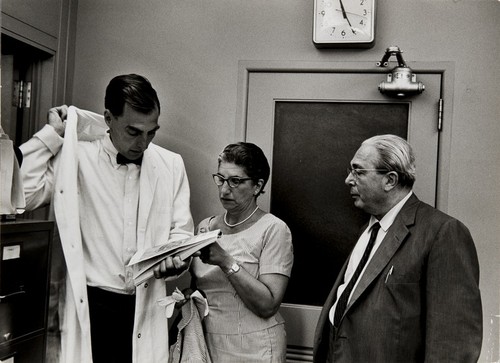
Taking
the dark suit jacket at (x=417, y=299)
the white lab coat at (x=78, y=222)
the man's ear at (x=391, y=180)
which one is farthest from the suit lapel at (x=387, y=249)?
the white lab coat at (x=78, y=222)

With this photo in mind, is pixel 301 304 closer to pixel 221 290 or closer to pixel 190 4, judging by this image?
pixel 221 290

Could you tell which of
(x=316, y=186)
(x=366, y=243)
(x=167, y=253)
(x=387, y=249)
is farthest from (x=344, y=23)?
(x=167, y=253)

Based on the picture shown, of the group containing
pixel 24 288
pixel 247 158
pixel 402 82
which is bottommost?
pixel 24 288

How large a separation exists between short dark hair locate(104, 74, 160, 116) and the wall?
2.47ft

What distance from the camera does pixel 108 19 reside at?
115 inches

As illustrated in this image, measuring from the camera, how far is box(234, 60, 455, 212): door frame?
254cm

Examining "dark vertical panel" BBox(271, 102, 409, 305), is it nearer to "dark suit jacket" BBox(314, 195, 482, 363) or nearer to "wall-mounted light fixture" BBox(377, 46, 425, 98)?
"wall-mounted light fixture" BBox(377, 46, 425, 98)

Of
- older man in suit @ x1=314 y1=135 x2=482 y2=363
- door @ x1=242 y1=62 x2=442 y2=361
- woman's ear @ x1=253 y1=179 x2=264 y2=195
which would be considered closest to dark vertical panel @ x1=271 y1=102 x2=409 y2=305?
door @ x1=242 y1=62 x2=442 y2=361

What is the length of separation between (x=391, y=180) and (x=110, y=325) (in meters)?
1.29

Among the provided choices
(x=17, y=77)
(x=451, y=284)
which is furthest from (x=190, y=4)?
(x=451, y=284)

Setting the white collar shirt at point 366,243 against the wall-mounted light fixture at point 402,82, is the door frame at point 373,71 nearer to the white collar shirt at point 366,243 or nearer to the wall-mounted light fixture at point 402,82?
the wall-mounted light fixture at point 402,82

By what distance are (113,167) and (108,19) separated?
1.14 m

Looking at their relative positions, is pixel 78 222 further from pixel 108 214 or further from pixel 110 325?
pixel 110 325

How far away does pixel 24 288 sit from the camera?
5.94ft
